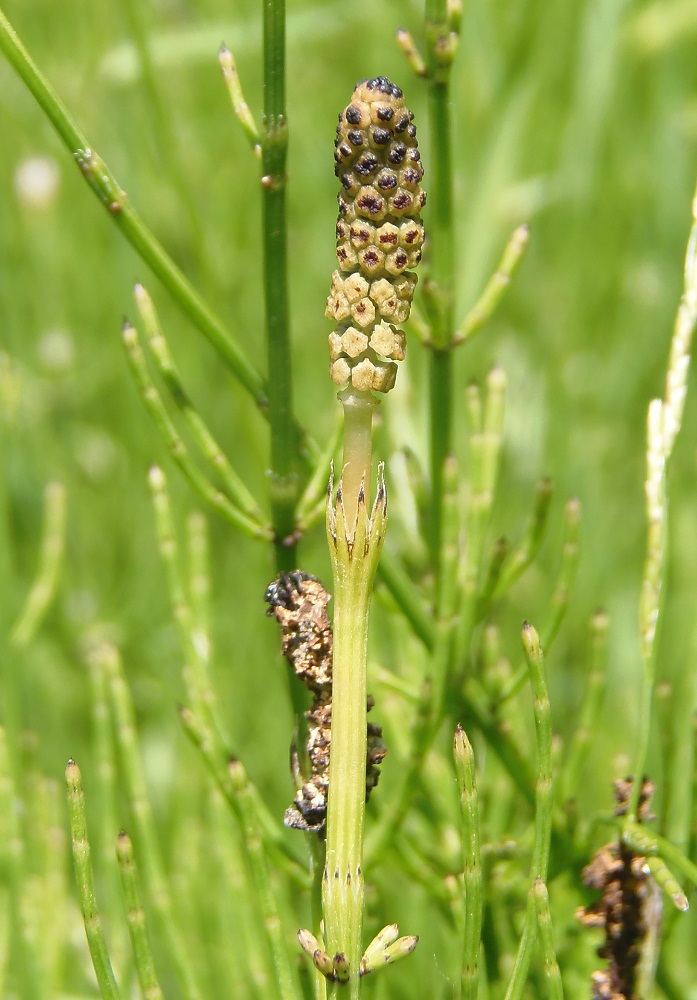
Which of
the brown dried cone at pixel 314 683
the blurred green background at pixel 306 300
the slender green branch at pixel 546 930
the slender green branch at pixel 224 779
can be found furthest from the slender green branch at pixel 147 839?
the blurred green background at pixel 306 300

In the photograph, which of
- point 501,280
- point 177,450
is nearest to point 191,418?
point 177,450

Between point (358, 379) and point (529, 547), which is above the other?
point (358, 379)

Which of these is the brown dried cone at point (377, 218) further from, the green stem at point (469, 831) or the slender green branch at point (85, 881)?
the slender green branch at point (85, 881)

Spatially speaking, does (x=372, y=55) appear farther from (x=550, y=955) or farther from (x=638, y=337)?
(x=550, y=955)

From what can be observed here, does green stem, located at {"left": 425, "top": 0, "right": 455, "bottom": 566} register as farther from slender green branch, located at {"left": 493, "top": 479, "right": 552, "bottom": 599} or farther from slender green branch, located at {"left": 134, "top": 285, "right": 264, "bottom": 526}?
slender green branch, located at {"left": 134, "top": 285, "right": 264, "bottom": 526}

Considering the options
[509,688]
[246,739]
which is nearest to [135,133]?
[246,739]

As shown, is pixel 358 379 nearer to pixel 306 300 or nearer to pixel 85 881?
pixel 85 881
